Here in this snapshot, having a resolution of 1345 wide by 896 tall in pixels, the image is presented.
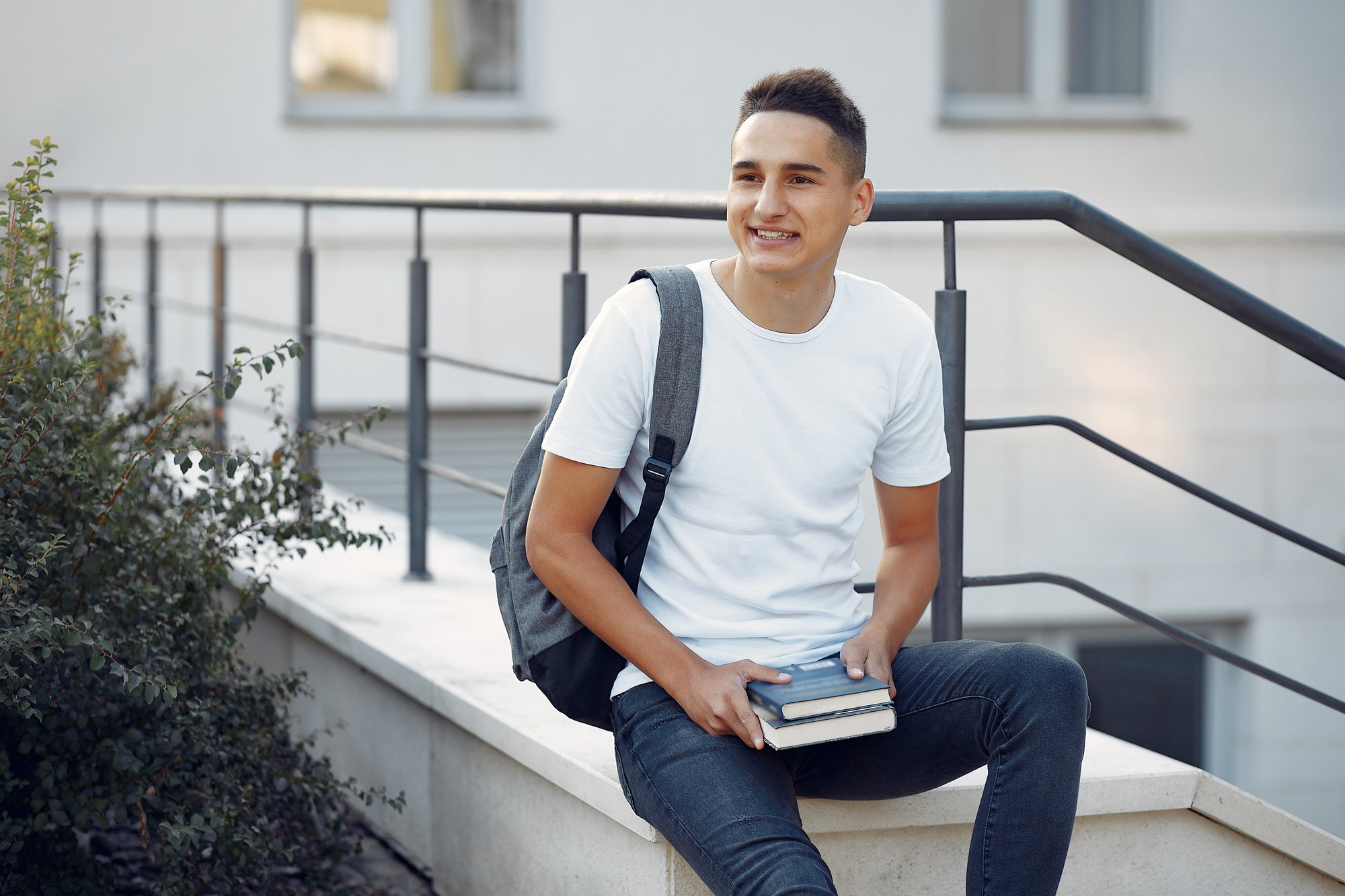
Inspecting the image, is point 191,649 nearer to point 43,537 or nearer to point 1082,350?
point 43,537

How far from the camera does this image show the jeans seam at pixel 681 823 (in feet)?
6.23

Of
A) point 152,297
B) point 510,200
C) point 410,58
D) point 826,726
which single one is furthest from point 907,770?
point 410,58

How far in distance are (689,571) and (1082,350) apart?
7.06 m

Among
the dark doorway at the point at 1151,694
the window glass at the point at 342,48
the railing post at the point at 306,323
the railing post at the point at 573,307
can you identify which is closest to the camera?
the railing post at the point at 573,307

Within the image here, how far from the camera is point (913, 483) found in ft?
7.54

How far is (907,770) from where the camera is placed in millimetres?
2168

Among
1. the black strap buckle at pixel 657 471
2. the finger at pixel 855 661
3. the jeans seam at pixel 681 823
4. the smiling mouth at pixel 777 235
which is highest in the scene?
the smiling mouth at pixel 777 235

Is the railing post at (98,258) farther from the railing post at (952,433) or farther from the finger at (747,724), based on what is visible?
the finger at (747,724)

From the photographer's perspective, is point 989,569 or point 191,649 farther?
point 989,569

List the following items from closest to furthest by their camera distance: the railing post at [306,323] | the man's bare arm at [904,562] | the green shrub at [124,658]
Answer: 1. the man's bare arm at [904,562]
2. the green shrub at [124,658]
3. the railing post at [306,323]

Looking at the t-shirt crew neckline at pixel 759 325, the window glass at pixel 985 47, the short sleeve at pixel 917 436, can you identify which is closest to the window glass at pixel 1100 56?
the window glass at pixel 985 47

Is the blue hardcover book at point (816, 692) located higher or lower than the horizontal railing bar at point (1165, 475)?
lower

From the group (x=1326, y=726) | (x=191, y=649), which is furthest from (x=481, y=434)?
(x=191, y=649)

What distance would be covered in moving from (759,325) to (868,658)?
0.47 meters
